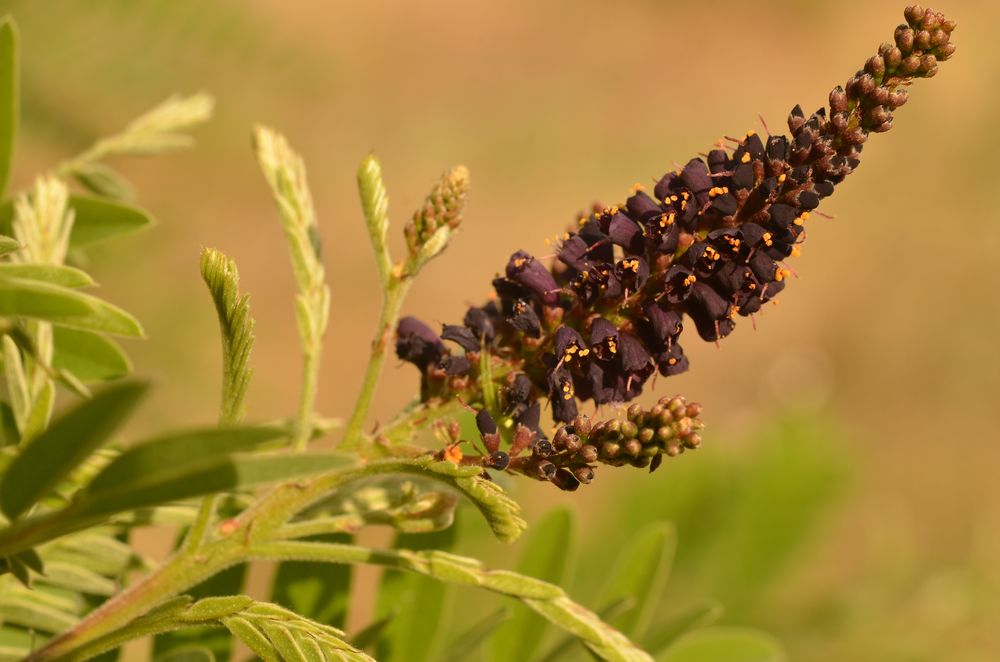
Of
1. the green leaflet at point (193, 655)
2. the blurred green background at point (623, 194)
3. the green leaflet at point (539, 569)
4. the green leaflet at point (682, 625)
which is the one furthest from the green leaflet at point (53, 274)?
the blurred green background at point (623, 194)

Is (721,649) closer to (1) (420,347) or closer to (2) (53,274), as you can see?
(1) (420,347)

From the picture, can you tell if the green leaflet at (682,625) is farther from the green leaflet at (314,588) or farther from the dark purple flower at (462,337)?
the dark purple flower at (462,337)

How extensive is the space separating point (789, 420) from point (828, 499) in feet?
1.49

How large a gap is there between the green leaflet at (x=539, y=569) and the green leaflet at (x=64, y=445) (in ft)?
3.72

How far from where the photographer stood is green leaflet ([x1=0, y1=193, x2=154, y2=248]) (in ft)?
6.07

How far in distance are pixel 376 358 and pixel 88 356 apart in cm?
52

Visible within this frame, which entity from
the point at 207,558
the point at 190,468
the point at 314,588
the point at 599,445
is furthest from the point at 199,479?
the point at 314,588

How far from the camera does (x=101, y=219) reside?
1.89 metres

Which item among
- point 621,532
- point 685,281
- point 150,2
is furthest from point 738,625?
point 150,2

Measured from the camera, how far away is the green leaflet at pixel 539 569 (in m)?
2.04

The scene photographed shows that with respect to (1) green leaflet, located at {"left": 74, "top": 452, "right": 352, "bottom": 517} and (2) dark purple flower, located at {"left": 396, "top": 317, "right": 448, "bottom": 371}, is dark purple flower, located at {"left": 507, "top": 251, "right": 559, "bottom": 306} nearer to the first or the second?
(2) dark purple flower, located at {"left": 396, "top": 317, "right": 448, "bottom": 371}

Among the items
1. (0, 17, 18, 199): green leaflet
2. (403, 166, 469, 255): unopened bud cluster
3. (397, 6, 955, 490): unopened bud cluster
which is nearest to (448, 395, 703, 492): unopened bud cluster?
(397, 6, 955, 490): unopened bud cluster

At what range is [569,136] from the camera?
32.2 ft

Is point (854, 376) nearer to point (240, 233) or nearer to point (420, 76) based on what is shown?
point (420, 76)
